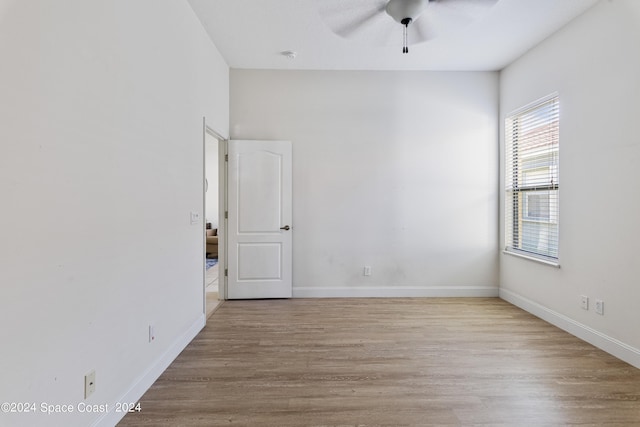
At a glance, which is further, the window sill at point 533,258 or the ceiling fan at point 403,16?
the window sill at point 533,258

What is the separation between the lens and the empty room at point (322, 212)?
1.43 m

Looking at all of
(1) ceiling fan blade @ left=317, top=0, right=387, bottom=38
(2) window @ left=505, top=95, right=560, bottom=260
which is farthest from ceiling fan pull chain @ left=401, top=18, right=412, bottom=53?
(2) window @ left=505, top=95, right=560, bottom=260

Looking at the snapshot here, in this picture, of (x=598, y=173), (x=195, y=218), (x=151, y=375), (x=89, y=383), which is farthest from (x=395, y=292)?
(x=89, y=383)

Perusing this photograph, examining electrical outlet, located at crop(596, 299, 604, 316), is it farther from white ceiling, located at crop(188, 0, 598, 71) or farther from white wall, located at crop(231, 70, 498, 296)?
white ceiling, located at crop(188, 0, 598, 71)

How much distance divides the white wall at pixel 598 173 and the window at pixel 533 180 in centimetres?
16

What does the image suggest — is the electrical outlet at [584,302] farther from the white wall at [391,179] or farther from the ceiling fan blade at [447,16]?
the ceiling fan blade at [447,16]

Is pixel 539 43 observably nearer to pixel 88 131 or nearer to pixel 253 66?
pixel 253 66

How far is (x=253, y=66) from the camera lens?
4059 millimetres

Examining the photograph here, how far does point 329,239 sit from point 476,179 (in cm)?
210

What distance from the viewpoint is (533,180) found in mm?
3660

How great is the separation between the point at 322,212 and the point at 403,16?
8.33ft

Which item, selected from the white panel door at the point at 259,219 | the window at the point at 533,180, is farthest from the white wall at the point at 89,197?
the window at the point at 533,180

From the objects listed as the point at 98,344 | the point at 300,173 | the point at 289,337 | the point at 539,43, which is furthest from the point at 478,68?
the point at 98,344

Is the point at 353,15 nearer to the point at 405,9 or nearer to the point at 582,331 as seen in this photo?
the point at 405,9
